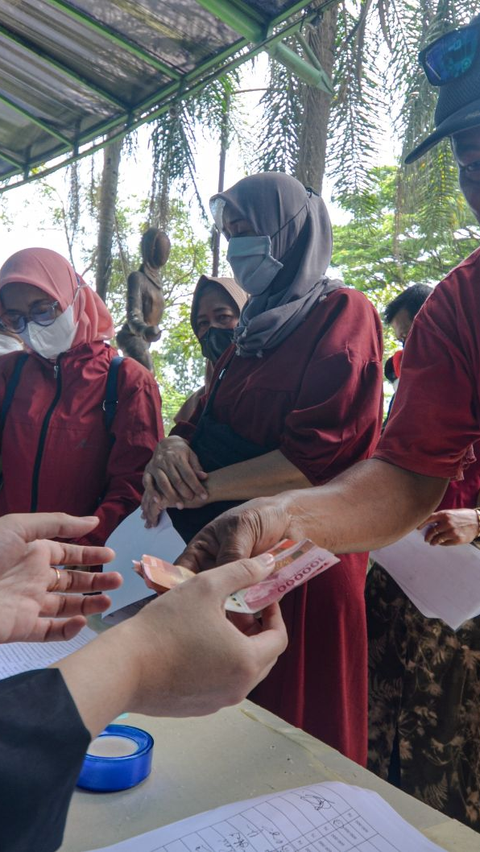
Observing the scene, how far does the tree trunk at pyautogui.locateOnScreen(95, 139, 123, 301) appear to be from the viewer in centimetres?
595

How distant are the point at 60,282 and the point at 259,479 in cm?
123

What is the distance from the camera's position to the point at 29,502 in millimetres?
2240

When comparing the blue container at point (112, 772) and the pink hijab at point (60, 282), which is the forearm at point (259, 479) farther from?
the pink hijab at point (60, 282)

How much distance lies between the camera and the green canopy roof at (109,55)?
97.0 inches

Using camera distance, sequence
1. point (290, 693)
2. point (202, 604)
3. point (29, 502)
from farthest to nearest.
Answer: point (29, 502) < point (290, 693) < point (202, 604)

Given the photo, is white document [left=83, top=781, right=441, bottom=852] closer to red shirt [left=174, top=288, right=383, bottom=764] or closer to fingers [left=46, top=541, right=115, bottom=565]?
fingers [left=46, top=541, right=115, bottom=565]

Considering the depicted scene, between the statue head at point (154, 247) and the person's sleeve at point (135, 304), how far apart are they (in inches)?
4.9

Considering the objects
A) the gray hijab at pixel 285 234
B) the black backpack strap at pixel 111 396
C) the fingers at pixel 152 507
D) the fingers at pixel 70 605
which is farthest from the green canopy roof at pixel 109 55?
the fingers at pixel 70 605

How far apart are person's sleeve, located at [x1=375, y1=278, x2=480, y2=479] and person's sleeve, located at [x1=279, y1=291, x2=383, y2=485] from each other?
27cm

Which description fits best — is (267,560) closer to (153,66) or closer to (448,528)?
(448,528)

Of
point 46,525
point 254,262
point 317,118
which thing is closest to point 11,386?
point 254,262

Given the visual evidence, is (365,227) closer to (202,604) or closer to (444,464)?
(444,464)

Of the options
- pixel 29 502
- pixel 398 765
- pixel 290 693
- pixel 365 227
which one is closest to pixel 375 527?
pixel 290 693

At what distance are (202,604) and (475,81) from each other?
3.69 ft
